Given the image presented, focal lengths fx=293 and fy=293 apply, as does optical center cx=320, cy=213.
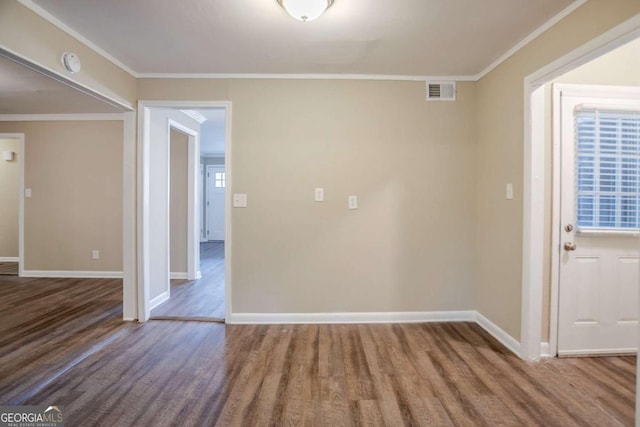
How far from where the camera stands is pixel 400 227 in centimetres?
290

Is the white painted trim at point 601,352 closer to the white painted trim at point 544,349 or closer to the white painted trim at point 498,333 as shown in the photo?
the white painted trim at point 544,349

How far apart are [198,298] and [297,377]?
211 centimetres

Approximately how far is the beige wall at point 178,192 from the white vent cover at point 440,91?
343 cm

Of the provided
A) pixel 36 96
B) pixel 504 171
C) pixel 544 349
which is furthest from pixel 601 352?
pixel 36 96

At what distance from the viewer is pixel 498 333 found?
8.45ft

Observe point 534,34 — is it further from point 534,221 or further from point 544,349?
point 544,349

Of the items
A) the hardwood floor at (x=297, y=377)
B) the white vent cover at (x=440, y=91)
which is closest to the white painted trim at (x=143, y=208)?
the hardwood floor at (x=297, y=377)

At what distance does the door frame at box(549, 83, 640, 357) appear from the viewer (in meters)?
2.24

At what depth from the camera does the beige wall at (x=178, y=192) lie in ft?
14.3

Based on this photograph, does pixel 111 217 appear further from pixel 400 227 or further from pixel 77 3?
pixel 400 227

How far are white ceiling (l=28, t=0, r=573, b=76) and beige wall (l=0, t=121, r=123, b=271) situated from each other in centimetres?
249

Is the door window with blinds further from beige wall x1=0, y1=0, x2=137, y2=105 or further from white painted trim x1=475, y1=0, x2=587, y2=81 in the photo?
beige wall x1=0, y1=0, x2=137, y2=105

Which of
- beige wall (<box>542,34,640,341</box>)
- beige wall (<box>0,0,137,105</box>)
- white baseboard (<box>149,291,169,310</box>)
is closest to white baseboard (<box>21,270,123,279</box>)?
white baseboard (<box>149,291,169,310</box>)

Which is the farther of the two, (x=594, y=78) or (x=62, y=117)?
(x=62, y=117)
